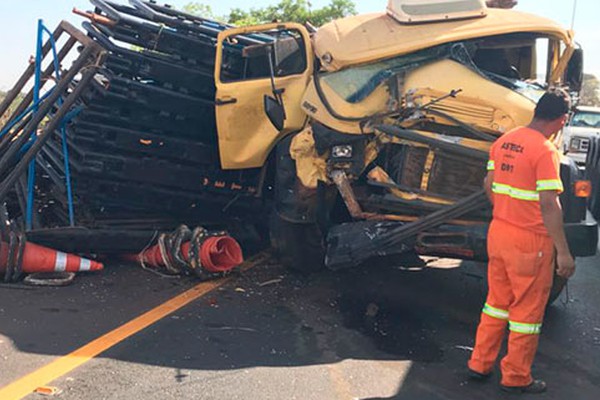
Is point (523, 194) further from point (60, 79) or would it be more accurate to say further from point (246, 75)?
point (60, 79)

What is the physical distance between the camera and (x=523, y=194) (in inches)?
138

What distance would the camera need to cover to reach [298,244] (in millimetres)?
5664

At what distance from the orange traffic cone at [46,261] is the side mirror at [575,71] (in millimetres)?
4722

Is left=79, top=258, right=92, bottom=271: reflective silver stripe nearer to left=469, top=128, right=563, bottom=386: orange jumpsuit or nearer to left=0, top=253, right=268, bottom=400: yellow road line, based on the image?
left=0, top=253, right=268, bottom=400: yellow road line

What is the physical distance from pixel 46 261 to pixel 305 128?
7.88ft

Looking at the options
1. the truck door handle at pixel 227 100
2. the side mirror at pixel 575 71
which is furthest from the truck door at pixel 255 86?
the side mirror at pixel 575 71

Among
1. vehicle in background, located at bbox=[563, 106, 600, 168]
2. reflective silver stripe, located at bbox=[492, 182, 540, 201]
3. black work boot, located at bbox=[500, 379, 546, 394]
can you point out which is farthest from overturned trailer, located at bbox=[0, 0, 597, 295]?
vehicle in background, located at bbox=[563, 106, 600, 168]

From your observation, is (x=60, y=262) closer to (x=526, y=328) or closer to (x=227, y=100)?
(x=227, y=100)

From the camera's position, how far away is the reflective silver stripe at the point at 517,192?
11.4 ft

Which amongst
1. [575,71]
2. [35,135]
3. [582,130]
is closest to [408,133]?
[575,71]

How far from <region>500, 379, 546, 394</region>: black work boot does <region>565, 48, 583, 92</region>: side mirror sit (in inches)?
137

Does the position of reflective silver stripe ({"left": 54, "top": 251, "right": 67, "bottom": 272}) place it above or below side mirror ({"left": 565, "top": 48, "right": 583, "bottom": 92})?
below

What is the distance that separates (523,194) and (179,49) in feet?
12.0

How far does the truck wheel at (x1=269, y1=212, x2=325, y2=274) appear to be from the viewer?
561 cm
